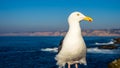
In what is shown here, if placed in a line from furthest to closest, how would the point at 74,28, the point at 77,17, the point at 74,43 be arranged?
the point at 77,17 < the point at 74,28 < the point at 74,43

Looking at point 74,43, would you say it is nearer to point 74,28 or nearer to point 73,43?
point 73,43

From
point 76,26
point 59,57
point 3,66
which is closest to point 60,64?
point 59,57

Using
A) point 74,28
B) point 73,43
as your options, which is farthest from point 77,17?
point 73,43

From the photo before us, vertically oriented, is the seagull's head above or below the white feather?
above

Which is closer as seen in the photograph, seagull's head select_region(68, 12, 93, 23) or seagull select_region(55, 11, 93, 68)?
seagull select_region(55, 11, 93, 68)

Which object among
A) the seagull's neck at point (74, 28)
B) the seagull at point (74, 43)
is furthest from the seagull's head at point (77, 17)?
the seagull's neck at point (74, 28)

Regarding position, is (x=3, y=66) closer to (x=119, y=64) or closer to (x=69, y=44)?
(x=119, y=64)

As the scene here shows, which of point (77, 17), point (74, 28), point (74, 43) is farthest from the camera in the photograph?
point (77, 17)

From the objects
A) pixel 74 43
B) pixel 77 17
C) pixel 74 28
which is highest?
pixel 77 17

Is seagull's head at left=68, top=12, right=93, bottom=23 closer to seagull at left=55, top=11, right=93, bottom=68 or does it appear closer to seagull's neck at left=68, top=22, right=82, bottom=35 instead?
seagull at left=55, top=11, right=93, bottom=68

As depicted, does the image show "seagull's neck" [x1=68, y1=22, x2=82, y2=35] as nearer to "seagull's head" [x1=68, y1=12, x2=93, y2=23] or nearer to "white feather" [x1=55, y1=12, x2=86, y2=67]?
"white feather" [x1=55, y1=12, x2=86, y2=67]

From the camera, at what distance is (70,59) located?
9078 millimetres

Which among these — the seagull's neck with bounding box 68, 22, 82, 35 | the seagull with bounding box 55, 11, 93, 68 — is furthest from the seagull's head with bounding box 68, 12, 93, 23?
the seagull's neck with bounding box 68, 22, 82, 35

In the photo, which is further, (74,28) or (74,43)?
(74,28)
